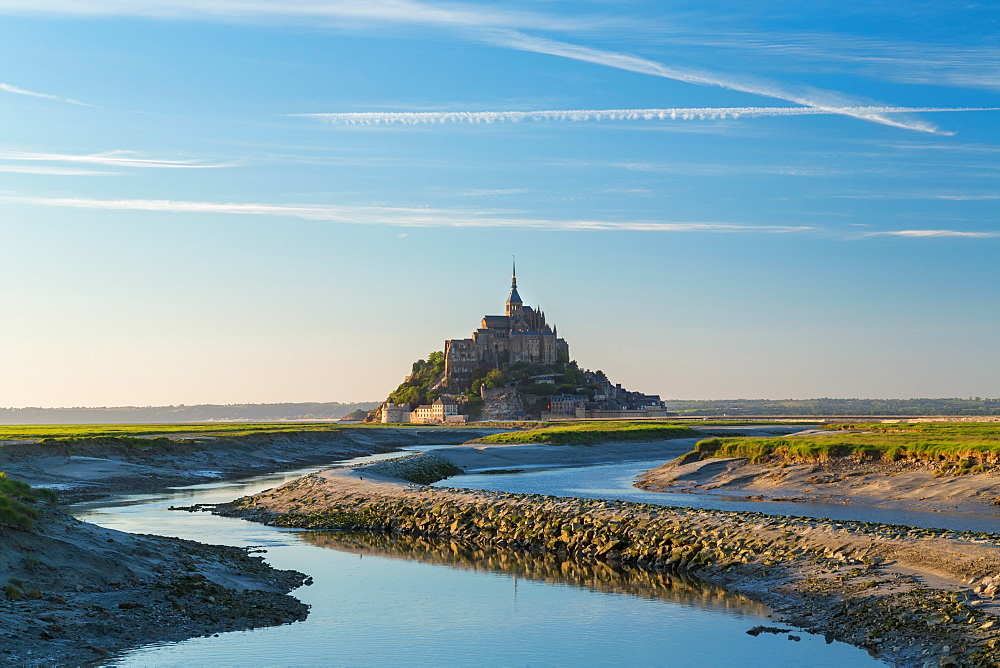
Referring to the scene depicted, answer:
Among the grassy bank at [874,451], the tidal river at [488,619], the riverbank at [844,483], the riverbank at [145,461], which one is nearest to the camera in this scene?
the tidal river at [488,619]

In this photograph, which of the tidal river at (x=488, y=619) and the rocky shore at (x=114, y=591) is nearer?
the rocky shore at (x=114, y=591)

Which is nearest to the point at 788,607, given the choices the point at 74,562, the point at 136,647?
the point at 136,647

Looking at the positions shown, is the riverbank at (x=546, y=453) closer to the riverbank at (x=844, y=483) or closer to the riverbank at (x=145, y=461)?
the riverbank at (x=145, y=461)

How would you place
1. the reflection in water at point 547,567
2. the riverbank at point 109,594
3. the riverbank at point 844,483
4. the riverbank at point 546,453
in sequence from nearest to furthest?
the riverbank at point 109,594, the reflection in water at point 547,567, the riverbank at point 844,483, the riverbank at point 546,453

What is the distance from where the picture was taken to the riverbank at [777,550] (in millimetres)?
16922

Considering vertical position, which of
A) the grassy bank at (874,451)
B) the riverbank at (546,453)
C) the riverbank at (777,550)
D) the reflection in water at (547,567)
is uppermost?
the grassy bank at (874,451)

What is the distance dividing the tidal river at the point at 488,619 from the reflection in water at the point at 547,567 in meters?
0.05

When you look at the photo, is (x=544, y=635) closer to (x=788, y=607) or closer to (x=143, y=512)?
(x=788, y=607)

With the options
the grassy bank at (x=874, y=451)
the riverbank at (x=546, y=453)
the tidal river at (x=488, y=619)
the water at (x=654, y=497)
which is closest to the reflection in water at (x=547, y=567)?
the tidal river at (x=488, y=619)

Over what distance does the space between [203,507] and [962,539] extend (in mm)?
28833

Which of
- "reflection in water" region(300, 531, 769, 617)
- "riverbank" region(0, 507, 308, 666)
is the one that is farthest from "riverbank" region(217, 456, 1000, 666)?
"riverbank" region(0, 507, 308, 666)

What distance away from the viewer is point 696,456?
1989 inches

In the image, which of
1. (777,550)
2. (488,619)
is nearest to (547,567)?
(777,550)

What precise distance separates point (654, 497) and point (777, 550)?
1663cm
